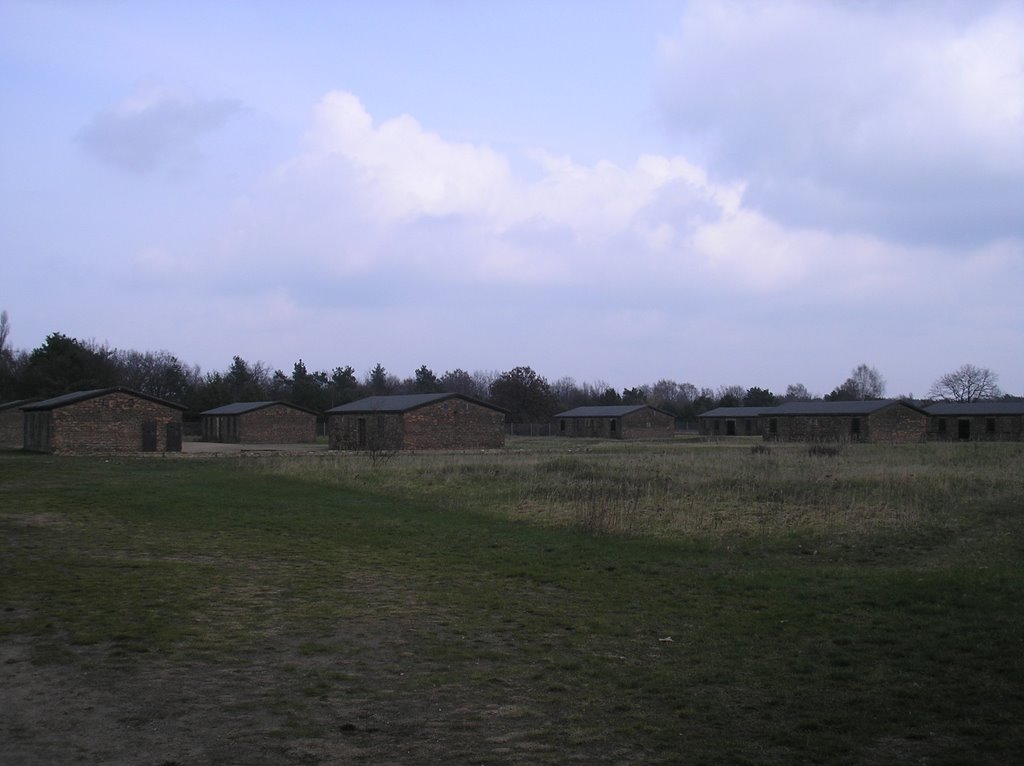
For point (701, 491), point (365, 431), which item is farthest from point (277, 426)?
point (701, 491)

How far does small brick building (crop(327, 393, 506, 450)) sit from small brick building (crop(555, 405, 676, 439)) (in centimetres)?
2244

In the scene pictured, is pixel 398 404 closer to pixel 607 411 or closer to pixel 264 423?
pixel 264 423

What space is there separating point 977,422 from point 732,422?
2193 centimetres

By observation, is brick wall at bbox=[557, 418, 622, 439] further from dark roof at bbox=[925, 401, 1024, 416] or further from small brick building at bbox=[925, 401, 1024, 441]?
dark roof at bbox=[925, 401, 1024, 416]

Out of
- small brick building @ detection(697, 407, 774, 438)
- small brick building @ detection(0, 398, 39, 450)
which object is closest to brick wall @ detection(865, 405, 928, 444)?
small brick building @ detection(697, 407, 774, 438)

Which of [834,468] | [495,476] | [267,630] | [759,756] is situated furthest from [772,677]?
[834,468]

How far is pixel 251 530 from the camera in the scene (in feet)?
53.6

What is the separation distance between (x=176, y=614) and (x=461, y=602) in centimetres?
302

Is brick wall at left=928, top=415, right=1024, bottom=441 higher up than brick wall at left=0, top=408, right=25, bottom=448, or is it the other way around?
brick wall at left=0, top=408, right=25, bottom=448

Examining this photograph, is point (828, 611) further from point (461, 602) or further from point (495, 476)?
point (495, 476)

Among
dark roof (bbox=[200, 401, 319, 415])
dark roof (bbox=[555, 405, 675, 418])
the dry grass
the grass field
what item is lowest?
the grass field

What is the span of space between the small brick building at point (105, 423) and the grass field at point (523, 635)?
27.2 metres

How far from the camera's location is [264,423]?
62969mm

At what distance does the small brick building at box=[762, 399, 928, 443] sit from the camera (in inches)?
2357
